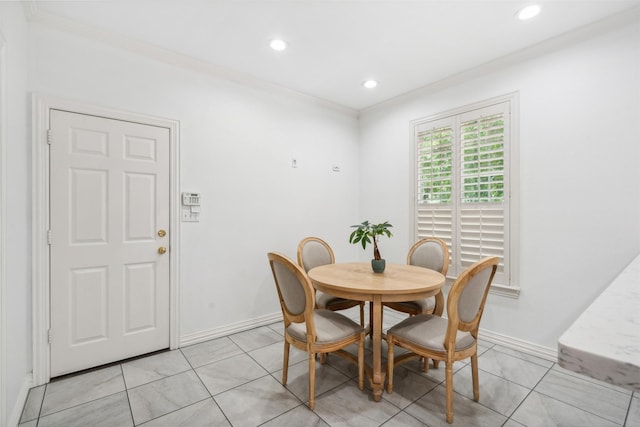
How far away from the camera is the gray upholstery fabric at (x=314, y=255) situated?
312cm

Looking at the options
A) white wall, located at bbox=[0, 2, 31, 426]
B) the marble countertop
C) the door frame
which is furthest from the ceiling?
the marble countertop

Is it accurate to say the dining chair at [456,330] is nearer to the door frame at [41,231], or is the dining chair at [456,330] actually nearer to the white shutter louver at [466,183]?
the white shutter louver at [466,183]

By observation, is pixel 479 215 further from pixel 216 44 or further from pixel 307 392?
pixel 216 44

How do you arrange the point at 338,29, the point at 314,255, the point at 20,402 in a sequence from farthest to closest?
the point at 314,255, the point at 338,29, the point at 20,402

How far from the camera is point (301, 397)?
78.8 inches

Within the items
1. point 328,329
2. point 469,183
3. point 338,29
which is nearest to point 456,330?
point 328,329

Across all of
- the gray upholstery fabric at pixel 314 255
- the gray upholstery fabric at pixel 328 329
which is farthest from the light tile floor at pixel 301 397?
the gray upholstery fabric at pixel 314 255

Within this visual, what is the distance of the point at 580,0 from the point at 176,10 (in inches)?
114

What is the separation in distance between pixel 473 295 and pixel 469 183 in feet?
5.34

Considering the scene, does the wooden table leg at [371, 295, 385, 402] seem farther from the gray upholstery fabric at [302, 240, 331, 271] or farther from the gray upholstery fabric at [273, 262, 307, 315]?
the gray upholstery fabric at [302, 240, 331, 271]

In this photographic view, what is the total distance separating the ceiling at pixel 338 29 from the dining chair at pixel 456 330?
1.88m

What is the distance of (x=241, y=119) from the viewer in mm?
3180

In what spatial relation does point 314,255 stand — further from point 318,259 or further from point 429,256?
point 429,256

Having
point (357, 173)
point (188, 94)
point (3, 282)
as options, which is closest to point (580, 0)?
point (357, 173)
